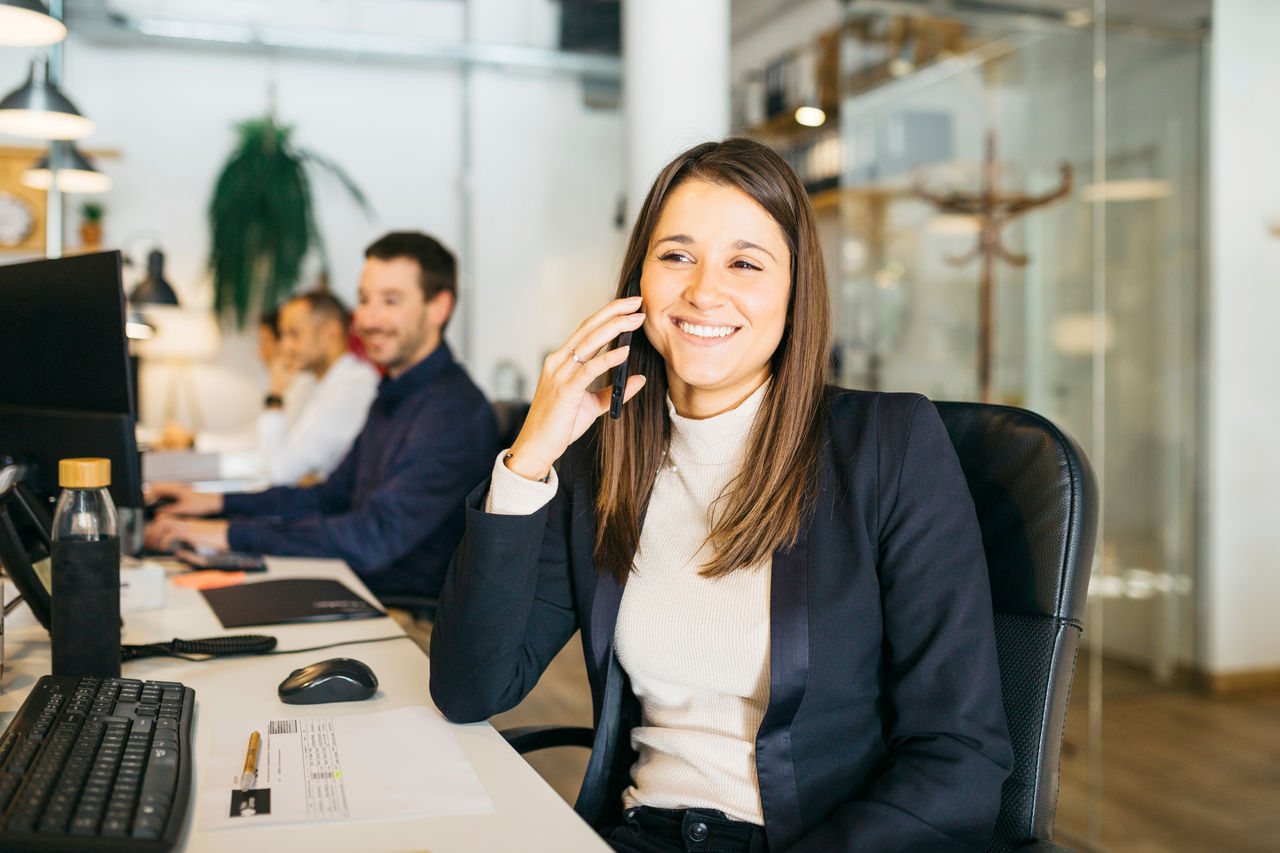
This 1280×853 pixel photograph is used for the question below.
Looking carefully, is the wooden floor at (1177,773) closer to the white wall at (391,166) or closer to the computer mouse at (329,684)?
the computer mouse at (329,684)

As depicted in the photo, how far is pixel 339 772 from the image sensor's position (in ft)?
3.30

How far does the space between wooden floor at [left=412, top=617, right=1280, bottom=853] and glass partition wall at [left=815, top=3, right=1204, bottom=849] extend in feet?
0.07

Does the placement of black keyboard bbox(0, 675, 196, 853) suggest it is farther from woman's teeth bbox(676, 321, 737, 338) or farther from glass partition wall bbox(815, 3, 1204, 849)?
glass partition wall bbox(815, 3, 1204, 849)

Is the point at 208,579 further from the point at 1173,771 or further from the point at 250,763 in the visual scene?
the point at 1173,771

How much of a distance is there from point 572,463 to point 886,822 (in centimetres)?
62

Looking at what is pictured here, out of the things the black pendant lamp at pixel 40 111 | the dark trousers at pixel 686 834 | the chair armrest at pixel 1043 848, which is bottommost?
the dark trousers at pixel 686 834

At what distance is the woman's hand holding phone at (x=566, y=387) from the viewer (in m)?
1.22

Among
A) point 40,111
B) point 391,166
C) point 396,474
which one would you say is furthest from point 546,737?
point 391,166

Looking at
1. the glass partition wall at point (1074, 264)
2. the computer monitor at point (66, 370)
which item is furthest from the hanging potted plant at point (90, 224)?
the computer monitor at point (66, 370)

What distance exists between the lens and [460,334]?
5.61 metres

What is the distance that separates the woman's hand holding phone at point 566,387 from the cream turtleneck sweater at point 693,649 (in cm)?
3

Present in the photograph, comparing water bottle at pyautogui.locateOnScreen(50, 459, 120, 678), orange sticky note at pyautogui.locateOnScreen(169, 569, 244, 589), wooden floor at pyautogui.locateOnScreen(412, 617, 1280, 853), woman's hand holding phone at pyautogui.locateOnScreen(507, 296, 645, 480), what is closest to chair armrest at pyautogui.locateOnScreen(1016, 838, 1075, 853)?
woman's hand holding phone at pyautogui.locateOnScreen(507, 296, 645, 480)

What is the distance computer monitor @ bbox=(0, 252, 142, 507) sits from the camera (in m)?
1.48

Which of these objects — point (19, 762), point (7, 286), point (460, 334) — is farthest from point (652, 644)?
point (460, 334)
